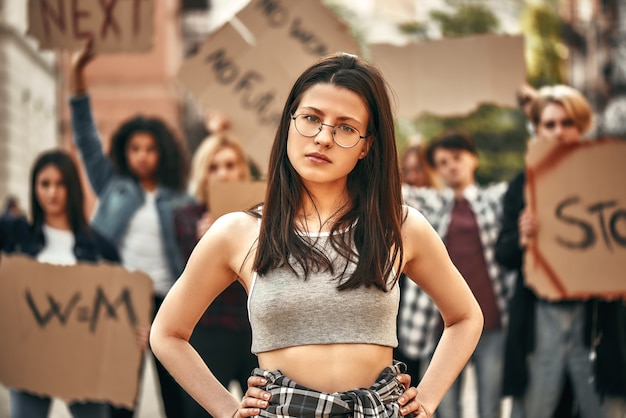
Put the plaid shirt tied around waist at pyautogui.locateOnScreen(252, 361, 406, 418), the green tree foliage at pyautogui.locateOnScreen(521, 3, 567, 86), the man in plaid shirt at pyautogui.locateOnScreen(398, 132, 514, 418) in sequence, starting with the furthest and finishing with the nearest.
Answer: the green tree foliage at pyautogui.locateOnScreen(521, 3, 567, 86)
the man in plaid shirt at pyautogui.locateOnScreen(398, 132, 514, 418)
the plaid shirt tied around waist at pyautogui.locateOnScreen(252, 361, 406, 418)

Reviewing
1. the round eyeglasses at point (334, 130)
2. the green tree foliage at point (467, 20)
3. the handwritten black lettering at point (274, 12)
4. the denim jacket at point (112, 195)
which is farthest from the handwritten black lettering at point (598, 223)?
the green tree foliage at point (467, 20)

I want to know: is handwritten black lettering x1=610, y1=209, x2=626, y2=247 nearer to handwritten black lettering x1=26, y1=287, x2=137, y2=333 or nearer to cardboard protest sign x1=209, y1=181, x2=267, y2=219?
cardboard protest sign x1=209, y1=181, x2=267, y2=219

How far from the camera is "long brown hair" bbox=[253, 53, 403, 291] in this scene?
2854mm

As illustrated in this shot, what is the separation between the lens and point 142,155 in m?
6.28

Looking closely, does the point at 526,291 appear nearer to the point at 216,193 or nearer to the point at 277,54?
the point at 216,193

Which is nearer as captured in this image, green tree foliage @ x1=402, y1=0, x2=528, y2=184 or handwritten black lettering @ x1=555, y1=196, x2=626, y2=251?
handwritten black lettering @ x1=555, y1=196, x2=626, y2=251

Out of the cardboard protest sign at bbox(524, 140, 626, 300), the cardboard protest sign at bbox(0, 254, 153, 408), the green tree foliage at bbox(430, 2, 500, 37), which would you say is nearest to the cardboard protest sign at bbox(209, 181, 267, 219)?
the cardboard protest sign at bbox(0, 254, 153, 408)

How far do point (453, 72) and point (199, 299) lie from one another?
4.11 metres

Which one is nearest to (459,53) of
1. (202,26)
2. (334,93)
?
(334,93)

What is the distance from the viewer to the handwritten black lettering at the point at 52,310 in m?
5.48

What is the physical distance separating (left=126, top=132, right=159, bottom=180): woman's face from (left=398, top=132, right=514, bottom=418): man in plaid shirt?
4.56 feet

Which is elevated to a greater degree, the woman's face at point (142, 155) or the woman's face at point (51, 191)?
the woman's face at point (142, 155)

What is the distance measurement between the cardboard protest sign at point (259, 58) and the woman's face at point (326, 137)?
3.57 metres

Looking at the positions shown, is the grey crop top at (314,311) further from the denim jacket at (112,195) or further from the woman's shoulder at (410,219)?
the denim jacket at (112,195)
